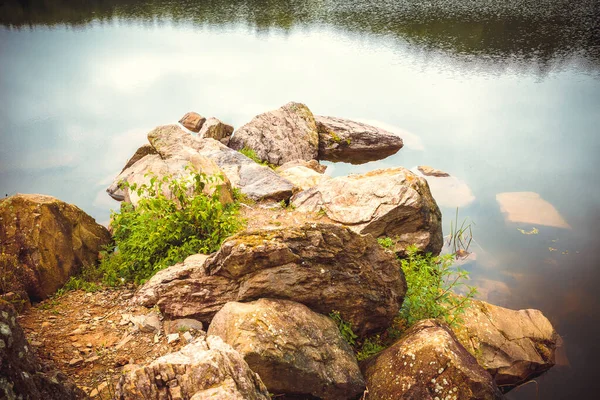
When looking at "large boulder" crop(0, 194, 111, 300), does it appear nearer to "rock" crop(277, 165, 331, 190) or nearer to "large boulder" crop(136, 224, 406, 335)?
"large boulder" crop(136, 224, 406, 335)

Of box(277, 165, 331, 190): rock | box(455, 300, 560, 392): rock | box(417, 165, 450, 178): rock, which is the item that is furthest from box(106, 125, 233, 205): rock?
box(417, 165, 450, 178): rock

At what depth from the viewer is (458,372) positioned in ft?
20.9

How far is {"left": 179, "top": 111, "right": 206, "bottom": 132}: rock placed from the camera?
971 inches

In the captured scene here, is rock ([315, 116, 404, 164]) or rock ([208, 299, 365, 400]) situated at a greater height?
rock ([208, 299, 365, 400])

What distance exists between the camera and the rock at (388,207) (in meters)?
11.5

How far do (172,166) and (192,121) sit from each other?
12.8 meters

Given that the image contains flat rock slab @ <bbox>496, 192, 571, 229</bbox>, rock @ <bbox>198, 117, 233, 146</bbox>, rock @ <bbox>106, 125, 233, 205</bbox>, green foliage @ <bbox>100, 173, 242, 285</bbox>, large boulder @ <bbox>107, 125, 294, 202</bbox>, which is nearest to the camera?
green foliage @ <bbox>100, 173, 242, 285</bbox>

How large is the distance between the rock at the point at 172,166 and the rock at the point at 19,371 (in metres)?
6.74

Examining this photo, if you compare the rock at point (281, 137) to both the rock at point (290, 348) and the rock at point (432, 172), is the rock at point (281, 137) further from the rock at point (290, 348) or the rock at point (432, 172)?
the rock at point (290, 348)

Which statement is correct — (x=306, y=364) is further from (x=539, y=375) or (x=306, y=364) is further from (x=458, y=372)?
(x=539, y=375)

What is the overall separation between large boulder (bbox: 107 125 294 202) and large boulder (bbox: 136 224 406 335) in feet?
13.5

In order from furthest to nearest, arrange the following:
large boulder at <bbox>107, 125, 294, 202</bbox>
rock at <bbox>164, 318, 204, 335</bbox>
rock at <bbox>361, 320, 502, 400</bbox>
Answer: large boulder at <bbox>107, 125, 294, 202</bbox>, rock at <bbox>164, 318, 204, 335</bbox>, rock at <bbox>361, 320, 502, 400</bbox>

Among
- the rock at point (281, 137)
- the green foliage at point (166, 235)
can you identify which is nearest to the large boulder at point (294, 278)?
the green foliage at point (166, 235)

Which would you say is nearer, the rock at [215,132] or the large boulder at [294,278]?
the large boulder at [294,278]
